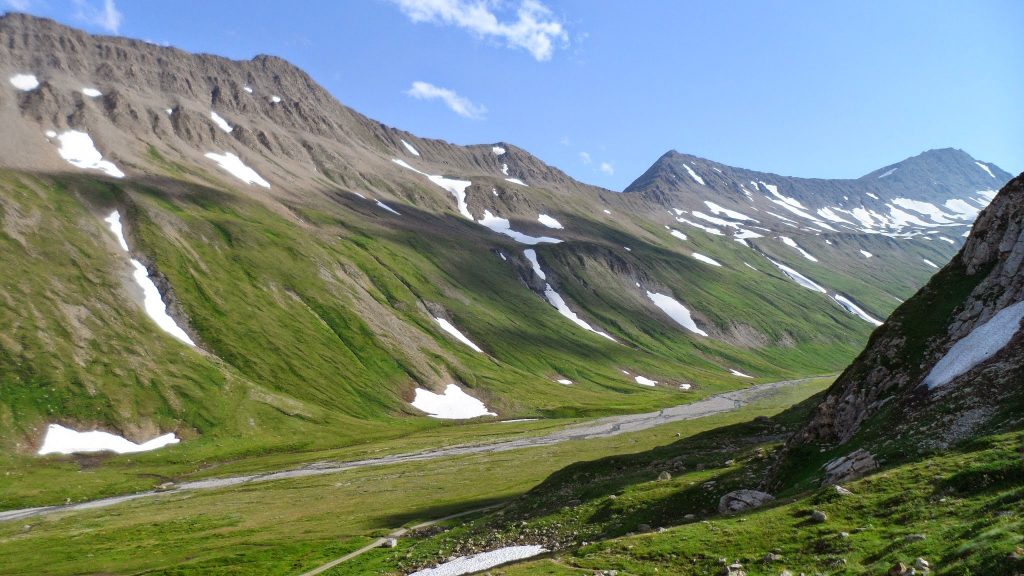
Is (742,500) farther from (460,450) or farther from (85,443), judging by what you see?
(85,443)

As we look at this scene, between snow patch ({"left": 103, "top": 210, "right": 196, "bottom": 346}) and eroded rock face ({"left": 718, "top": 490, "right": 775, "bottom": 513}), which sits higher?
snow patch ({"left": 103, "top": 210, "right": 196, "bottom": 346})

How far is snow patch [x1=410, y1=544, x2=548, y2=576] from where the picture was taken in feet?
117

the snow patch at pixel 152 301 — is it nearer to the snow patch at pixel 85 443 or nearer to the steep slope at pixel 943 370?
the snow patch at pixel 85 443

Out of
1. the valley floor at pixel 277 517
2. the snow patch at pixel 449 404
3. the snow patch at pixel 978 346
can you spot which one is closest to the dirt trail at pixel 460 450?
the valley floor at pixel 277 517

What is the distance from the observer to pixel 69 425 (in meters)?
112

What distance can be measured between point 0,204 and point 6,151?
5111 cm

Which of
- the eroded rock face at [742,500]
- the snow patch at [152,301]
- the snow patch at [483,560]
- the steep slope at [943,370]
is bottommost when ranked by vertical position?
the snow patch at [483,560]

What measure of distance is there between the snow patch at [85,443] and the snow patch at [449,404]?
68.3 metres

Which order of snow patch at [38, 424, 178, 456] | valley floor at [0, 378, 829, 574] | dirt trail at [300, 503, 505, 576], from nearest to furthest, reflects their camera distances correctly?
dirt trail at [300, 503, 505, 576] → valley floor at [0, 378, 829, 574] → snow patch at [38, 424, 178, 456]

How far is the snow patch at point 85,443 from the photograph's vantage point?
Answer: 107 meters

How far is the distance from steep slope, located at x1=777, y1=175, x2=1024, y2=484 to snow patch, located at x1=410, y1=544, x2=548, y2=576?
57.9ft

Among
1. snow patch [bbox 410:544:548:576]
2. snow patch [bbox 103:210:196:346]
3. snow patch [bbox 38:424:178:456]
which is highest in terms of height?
snow patch [bbox 103:210:196:346]

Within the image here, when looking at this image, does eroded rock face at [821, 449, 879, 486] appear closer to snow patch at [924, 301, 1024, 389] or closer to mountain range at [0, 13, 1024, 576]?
mountain range at [0, 13, 1024, 576]

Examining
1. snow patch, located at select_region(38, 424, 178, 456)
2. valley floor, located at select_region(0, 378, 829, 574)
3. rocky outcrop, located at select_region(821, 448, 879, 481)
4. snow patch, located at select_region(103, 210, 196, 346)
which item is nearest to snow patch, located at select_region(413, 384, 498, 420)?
valley floor, located at select_region(0, 378, 829, 574)
